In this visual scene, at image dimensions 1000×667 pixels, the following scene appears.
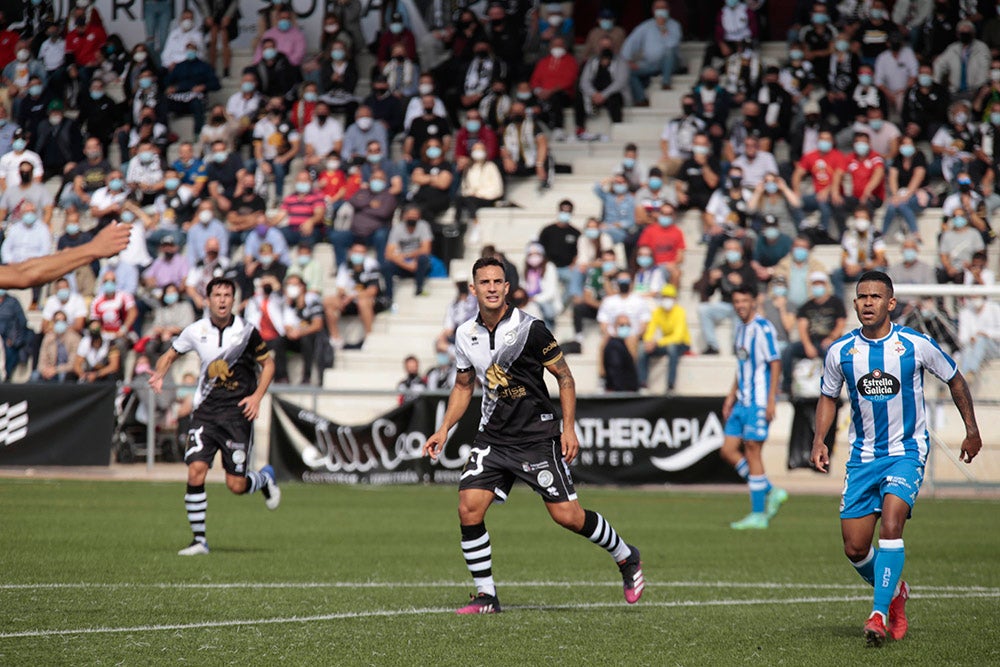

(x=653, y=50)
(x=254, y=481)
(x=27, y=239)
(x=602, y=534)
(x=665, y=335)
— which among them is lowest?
(x=254, y=481)

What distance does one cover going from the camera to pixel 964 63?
24750 mm

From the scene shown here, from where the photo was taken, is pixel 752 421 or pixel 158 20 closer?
pixel 752 421

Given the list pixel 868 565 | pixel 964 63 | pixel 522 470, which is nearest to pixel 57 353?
pixel 964 63

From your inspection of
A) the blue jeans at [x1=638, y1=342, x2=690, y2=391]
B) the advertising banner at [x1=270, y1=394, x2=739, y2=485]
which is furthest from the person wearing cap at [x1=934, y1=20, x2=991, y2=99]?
the advertising banner at [x1=270, y1=394, x2=739, y2=485]

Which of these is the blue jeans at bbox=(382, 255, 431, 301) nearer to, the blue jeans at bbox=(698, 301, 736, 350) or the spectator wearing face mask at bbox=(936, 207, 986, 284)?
the blue jeans at bbox=(698, 301, 736, 350)

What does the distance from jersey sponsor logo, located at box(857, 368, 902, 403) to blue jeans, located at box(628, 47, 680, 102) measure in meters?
19.4

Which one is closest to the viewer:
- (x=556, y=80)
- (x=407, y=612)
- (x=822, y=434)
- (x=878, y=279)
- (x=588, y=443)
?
(x=878, y=279)

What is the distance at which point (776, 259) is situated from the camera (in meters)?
23.1

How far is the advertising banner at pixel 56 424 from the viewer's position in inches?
814

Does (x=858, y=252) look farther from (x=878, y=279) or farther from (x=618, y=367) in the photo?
(x=878, y=279)

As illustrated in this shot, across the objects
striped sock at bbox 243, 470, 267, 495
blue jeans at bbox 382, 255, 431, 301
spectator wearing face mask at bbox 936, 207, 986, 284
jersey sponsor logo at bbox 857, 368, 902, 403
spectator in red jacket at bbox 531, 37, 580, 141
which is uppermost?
spectator in red jacket at bbox 531, 37, 580, 141

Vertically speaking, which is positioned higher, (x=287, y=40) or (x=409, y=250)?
(x=287, y=40)

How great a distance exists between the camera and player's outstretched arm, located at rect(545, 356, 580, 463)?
8.82m

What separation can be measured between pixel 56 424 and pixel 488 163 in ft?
29.9
